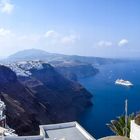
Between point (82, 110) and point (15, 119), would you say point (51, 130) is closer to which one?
point (15, 119)

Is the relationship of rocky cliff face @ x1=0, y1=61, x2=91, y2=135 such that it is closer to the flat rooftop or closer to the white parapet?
→ the flat rooftop

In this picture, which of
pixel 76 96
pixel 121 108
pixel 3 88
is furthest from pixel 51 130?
pixel 76 96

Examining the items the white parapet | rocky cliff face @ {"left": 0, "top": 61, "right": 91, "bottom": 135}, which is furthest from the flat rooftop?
rocky cliff face @ {"left": 0, "top": 61, "right": 91, "bottom": 135}

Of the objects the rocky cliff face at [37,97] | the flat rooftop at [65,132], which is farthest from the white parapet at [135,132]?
the rocky cliff face at [37,97]

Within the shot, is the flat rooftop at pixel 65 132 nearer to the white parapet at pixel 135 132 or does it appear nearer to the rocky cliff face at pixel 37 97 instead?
the white parapet at pixel 135 132

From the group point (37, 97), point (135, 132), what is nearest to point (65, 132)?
point (135, 132)
